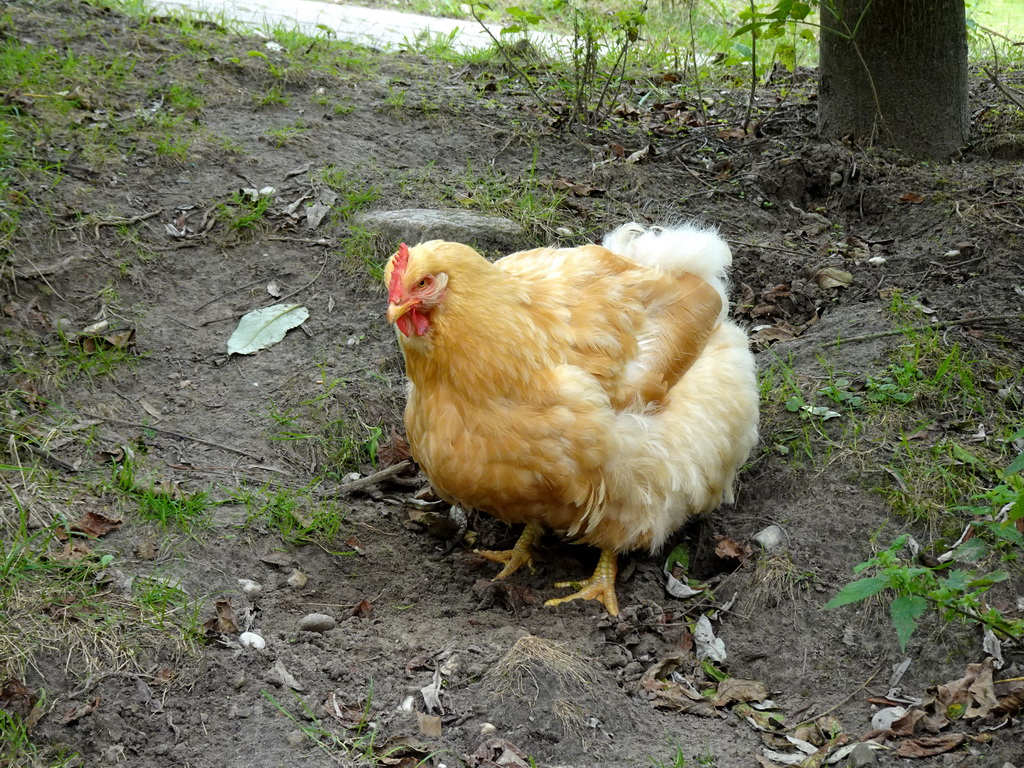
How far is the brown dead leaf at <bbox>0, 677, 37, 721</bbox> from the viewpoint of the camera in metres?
2.60

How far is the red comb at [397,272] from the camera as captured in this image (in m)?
3.16

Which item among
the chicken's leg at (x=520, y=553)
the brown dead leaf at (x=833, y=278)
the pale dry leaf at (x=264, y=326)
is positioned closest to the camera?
the chicken's leg at (x=520, y=553)

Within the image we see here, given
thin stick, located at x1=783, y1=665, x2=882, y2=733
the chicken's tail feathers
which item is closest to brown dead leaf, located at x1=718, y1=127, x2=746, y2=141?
the chicken's tail feathers

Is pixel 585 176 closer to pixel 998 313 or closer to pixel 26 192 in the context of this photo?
pixel 998 313

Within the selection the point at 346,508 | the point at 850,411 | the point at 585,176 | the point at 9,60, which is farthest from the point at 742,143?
the point at 9,60

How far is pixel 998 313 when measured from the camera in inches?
170

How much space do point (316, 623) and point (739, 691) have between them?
1535 mm

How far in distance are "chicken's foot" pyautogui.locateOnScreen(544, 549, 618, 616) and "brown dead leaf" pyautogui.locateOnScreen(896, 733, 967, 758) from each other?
3.90 feet

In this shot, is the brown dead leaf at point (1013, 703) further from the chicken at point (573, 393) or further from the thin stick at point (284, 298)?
the thin stick at point (284, 298)

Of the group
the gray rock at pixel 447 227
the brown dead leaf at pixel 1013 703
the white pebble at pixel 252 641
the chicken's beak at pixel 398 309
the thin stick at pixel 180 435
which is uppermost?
the chicken's beak at pixel 398 309

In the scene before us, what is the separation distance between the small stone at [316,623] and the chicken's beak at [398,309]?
112cm

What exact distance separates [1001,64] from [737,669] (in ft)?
20.4

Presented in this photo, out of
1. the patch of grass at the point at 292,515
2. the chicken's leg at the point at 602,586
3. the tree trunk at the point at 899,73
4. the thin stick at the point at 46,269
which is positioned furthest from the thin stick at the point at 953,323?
the thin stick at the point at 46,269

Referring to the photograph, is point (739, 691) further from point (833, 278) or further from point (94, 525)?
point (833, 278)
